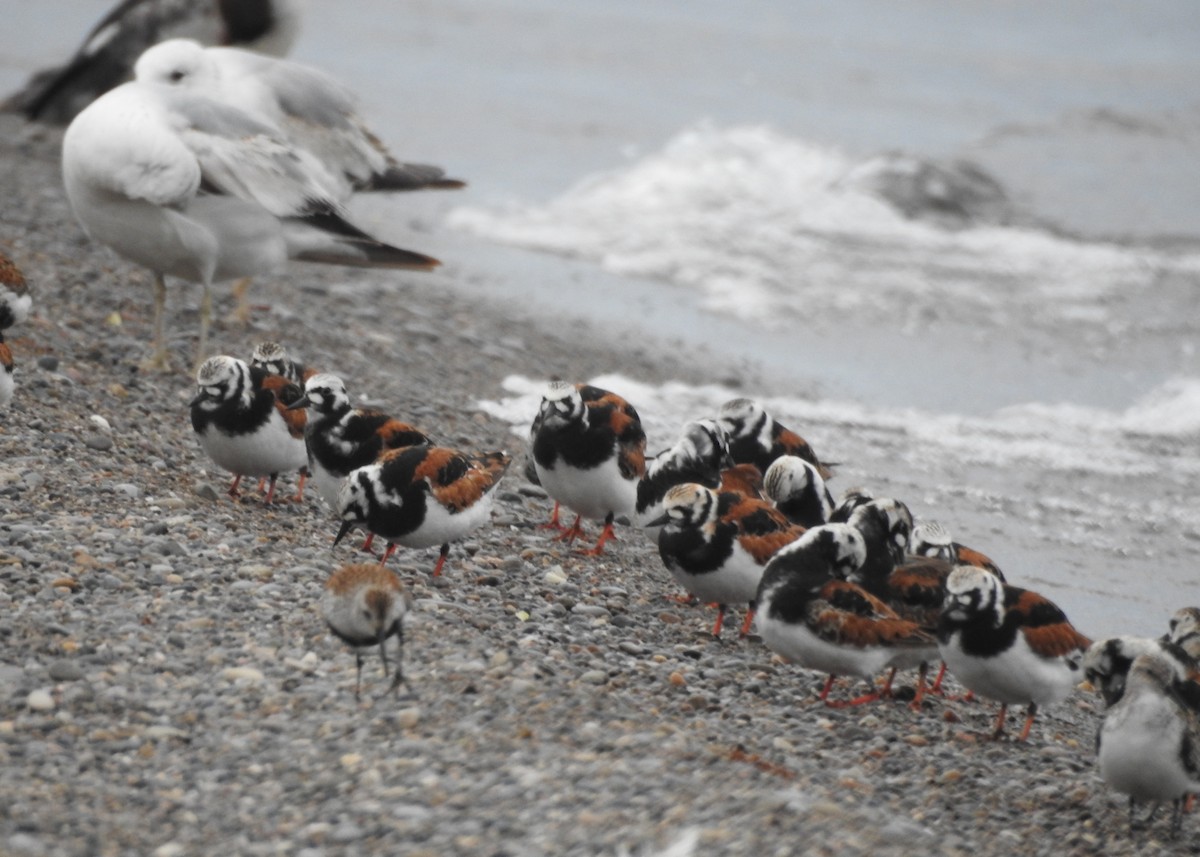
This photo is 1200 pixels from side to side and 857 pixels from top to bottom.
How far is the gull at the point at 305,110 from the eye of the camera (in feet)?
30.3

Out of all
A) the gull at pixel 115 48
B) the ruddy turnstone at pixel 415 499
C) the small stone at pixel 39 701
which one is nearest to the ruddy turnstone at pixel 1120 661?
the ruddy turnstone at pixel 415 499

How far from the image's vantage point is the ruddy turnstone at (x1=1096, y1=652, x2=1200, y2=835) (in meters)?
4.76

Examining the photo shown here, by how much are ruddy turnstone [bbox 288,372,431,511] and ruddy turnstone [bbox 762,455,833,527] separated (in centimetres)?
152

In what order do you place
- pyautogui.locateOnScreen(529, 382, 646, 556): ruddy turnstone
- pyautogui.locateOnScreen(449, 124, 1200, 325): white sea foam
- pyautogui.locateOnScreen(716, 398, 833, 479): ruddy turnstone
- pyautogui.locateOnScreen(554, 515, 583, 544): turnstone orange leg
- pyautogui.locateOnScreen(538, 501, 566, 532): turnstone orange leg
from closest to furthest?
pyautogui.locateOnScreen(529, 382, 646, 556): ruddy turnstone → pyautogui.locateOnScreen(554, 515, 583, 544): turnstone orange leg → pyautogui.locateOnScreen(538, 501, 566, 532): turnstone orange leg → pyautogui.locateOnScreen(716, 398, 833, 479): ruddy turnstone → pyautogui.locateOnScreen(449, 124, 1200, 325): white sea foam

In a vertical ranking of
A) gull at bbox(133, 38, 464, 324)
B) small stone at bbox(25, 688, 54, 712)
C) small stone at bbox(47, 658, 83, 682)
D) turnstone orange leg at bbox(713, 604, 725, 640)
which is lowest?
small stone at bbox(25, 688, 54, 712)

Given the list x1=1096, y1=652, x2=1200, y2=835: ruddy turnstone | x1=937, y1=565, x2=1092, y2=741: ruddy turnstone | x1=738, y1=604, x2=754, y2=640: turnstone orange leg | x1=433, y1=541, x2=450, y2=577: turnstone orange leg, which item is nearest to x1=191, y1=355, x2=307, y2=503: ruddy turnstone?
x1=433, y1=541, x2=450, y2=577: turnstone orange leg

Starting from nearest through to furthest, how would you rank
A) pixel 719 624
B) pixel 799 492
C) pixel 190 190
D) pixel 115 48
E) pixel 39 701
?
pixel 39 701 → pixel 719 624 → pixel 799 492 → pixel 190 190 → pixel 115 48

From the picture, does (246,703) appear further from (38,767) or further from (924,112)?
(924,112)

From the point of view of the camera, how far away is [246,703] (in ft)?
15.3

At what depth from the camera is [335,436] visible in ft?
20.6

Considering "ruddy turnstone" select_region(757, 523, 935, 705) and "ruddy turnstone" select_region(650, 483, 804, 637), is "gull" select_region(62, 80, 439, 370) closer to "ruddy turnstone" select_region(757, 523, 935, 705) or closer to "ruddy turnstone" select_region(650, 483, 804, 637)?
"ruddy turnstone" select_region(650, 483, 804, 637)

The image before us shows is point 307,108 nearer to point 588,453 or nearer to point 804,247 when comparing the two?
point 588,453

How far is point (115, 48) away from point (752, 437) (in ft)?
27.7

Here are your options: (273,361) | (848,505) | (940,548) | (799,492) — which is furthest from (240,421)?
(940,548)
